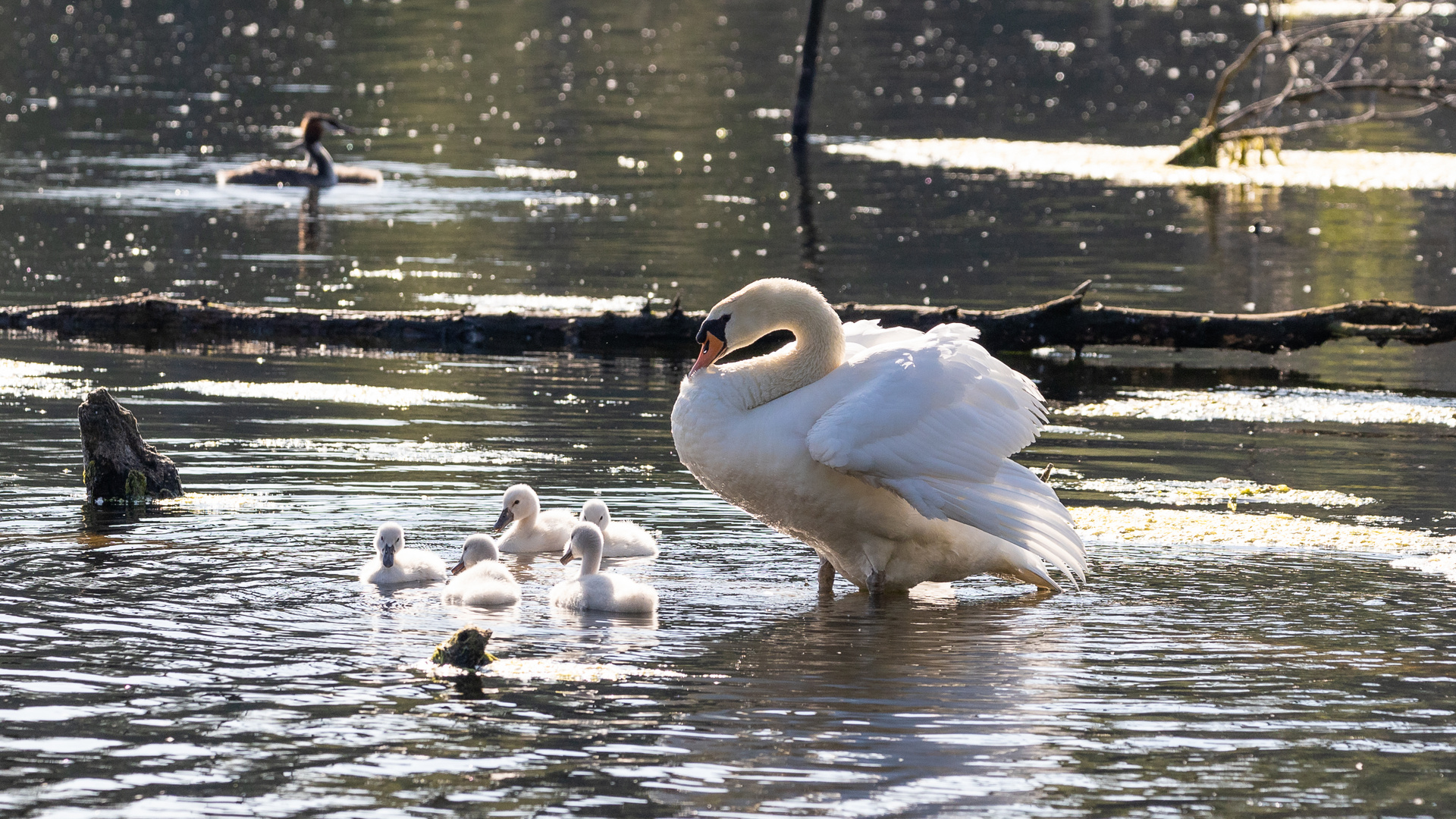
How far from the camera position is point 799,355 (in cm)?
1054

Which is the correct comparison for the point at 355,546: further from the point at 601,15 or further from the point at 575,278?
the point at 601,15

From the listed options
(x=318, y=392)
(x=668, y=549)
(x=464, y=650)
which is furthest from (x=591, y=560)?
(x=318, y=392)

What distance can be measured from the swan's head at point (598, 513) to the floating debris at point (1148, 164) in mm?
27267

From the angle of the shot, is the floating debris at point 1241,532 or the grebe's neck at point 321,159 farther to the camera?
the grebe's neck at point 321,159

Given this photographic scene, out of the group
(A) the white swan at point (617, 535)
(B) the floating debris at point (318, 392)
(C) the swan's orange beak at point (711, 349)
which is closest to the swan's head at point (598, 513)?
(A) the white swan at point (617, 535)

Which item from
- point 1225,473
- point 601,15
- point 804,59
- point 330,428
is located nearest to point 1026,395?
point 1225,473

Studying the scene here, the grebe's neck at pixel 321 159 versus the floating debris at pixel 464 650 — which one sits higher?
the grebe's neck at pixel 321 159

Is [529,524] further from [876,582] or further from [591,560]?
[876,582]

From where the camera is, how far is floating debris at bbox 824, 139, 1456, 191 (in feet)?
123

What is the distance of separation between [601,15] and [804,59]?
53344 millimetres

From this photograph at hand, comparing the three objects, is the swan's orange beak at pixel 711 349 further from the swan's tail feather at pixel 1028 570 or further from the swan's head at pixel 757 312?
the swan's tail feather at pixel 1028 570

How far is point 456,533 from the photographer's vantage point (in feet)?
38.5

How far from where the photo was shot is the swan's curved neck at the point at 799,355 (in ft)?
34.3

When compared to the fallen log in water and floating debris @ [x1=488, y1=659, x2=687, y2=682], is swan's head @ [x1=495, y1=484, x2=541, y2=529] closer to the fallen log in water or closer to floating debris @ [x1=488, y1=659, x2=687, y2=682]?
floating debris @ [x1=488, y1=659, x2=687, y2=682]
